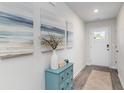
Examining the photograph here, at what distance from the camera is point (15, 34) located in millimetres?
1189

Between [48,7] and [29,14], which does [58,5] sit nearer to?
[48,7]

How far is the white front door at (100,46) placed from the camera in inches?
186

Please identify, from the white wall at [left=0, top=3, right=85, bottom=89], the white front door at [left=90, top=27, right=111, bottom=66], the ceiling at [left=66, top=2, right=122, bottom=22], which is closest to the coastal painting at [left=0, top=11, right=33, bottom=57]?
the white wall at [left=0, top=3, right=85, bottom=89]

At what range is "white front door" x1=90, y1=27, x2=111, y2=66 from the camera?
4720 mm

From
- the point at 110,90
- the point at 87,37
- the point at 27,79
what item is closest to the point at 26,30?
the point at 27,79

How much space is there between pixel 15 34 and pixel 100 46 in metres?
4.44

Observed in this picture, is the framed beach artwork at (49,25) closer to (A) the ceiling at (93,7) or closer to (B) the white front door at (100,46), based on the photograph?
(A) the ceiling at (93,7)

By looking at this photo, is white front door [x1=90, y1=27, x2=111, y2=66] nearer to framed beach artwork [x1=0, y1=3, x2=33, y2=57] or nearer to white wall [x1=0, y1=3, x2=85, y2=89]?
white wall [x1=0, y1=3, x2=85, y2=89]

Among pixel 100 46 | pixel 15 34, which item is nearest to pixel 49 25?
pixel 15 34

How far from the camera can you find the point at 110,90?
96.5 inches

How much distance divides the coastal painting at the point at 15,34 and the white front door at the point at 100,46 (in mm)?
4134

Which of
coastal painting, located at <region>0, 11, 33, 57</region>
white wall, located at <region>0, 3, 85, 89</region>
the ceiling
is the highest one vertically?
the ceiling

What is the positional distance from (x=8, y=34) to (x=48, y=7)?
105 centimetres

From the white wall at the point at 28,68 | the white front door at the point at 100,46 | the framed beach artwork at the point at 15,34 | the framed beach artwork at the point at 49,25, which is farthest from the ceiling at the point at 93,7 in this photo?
the framed beach artwork at the point at 15,34
